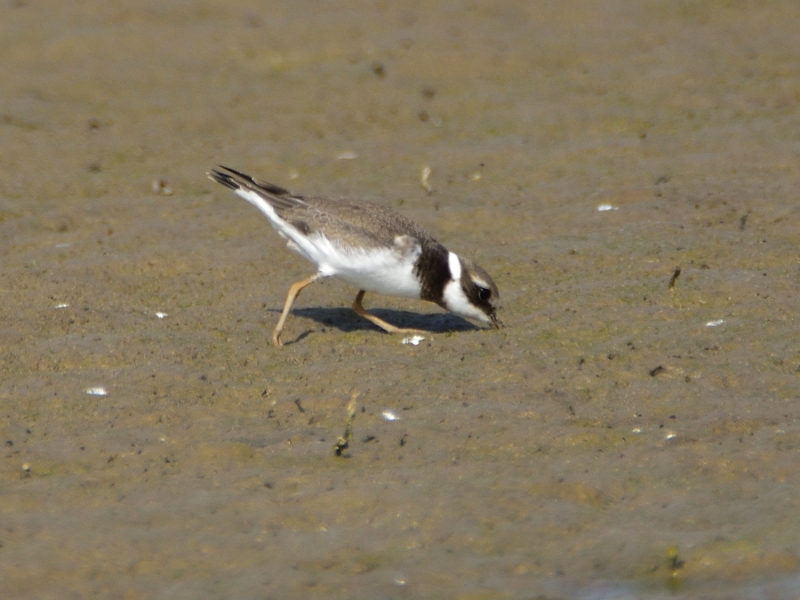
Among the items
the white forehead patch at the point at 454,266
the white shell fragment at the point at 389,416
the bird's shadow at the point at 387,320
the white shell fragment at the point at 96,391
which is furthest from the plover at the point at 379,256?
the white shell fragment at the point at 389,416

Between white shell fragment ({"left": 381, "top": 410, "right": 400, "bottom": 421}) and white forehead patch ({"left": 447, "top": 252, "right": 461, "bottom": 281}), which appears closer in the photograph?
white shell fragment ({"left": 381, "top": 410, "right": 400, "bottom": 421})

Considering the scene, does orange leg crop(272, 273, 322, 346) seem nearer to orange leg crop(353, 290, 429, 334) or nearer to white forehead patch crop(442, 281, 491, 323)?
orange leg crop(353, 290, 429, 334)

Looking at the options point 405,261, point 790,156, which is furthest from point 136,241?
point 790,156

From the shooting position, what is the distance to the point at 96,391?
692 cm

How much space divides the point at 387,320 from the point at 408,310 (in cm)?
43

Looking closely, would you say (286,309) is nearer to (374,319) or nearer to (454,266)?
(374,319)

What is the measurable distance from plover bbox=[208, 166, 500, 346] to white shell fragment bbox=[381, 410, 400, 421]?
154 centimetres

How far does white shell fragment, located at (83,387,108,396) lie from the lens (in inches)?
271

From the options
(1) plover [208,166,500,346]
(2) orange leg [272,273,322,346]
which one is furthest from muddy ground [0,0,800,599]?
(1) plover [208,166,500,346]

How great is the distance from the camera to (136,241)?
400 inches

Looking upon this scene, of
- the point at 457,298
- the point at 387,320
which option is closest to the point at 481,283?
the point at 457,298

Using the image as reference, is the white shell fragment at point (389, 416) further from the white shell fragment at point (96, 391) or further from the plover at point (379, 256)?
the white shell fragment at point (96, 391)

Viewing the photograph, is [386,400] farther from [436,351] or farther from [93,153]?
[93,153]

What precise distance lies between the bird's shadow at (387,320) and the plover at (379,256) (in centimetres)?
28
